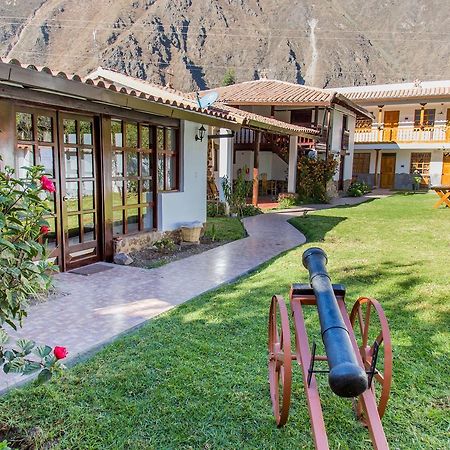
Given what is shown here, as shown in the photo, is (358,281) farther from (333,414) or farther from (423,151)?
(423,151)

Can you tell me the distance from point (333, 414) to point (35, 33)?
246 feet

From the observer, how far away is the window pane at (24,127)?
5.54m

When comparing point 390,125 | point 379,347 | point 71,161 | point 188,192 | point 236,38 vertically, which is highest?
point 236,38

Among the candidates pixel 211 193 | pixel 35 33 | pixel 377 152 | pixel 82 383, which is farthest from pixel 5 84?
pixel 35 33

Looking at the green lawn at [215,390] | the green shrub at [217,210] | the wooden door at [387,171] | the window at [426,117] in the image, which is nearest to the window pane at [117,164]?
the green lawn at [215,390]

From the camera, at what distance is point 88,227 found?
22.4 ft

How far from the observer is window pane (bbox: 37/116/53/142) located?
230 inches

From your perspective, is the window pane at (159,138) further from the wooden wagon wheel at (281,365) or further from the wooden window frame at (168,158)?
the wooden wagon wheel at (281,365)

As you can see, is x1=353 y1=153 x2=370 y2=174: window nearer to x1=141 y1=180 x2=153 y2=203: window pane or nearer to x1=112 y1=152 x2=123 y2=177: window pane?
x1=141 y1=180 x2=153 y2=203: window pane

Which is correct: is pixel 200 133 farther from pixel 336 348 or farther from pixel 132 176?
pixel 336 348

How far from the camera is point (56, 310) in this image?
477cm

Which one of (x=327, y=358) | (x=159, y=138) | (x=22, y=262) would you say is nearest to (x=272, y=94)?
(x=159, y=138)

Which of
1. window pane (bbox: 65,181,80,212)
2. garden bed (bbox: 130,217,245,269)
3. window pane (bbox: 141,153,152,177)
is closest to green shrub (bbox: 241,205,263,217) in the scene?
garden bed (bbox: 130,217,245,269)

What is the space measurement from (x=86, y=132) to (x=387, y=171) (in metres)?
25.6
